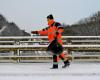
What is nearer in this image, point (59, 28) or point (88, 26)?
point (59, 28)

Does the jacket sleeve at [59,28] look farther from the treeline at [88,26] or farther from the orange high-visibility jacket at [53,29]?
the treeline at [88,26]

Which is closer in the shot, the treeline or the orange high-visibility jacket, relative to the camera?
the orange high-visibility jacket

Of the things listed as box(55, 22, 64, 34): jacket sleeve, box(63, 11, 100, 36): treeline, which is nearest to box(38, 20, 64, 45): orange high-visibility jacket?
box(55, 22, 64, 34): jacket sleeve

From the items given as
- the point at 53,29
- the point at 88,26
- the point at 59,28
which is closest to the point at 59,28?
the point at 59,28

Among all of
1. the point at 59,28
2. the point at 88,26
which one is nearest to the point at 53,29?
the point at 59,28

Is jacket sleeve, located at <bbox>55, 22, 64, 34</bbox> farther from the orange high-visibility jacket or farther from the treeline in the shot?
the treeline

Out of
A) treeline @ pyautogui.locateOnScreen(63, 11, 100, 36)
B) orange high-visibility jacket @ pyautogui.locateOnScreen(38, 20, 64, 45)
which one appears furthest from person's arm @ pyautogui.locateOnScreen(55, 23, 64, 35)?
treeline @ pyautogui.locateOnScreen(63, 11, 100, 36)

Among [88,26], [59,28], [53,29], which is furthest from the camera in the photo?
[88,26]

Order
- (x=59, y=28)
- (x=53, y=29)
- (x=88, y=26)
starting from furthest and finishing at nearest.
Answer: (x=88, y=26), (x=53, y=29), (x=59, y=28)

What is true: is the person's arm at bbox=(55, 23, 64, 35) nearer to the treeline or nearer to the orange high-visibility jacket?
the orange high-visibility jacket

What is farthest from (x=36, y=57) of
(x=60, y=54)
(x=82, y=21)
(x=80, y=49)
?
(x=82, y=21)

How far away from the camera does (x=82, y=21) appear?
252 ft

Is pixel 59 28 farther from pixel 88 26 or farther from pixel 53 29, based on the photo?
pixel 88 26

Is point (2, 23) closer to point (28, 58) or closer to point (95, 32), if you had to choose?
point (95, 32)
